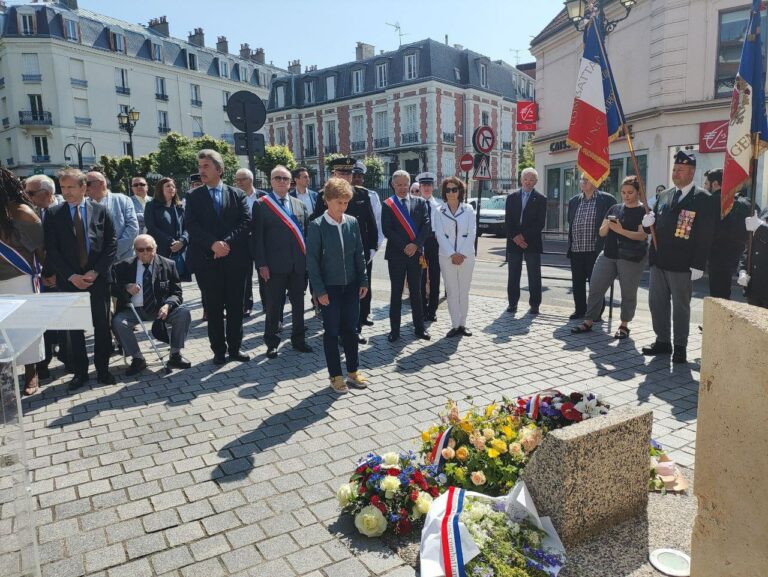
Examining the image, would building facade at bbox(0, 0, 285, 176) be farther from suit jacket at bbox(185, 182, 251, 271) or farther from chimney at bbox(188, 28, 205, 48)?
suit jacket at bbox(185, 182, 251, 271)

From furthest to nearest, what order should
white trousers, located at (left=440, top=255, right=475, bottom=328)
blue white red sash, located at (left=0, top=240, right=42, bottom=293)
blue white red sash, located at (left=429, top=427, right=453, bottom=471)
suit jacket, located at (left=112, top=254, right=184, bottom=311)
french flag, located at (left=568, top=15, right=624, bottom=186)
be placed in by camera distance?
white trousers, located at (left=440, top=255, right=475, bottom=328), french flag, located at (left=568, top=15, right=624, bottom=186), suit jacket, located at (left=112, top=254, right=184, bottom=311), blue white red sash, located at (left=0, top=240, right=42, bottom=293), blue white red sash, located at (left=429, top=427, right=453, bottom=471)

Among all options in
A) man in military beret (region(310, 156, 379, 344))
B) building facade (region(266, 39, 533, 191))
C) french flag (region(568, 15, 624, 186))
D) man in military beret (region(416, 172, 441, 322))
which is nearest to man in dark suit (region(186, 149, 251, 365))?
man in military beret (region(310, 156, 379, 344))

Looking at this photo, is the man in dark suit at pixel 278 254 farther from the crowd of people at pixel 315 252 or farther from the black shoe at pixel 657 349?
the black shoe at pixel 657 349

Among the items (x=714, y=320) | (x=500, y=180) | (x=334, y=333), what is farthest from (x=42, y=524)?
(x=500, y=180)

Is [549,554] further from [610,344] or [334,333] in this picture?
[610,344]

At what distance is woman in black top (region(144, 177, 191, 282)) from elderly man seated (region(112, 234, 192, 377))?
189 centimetres

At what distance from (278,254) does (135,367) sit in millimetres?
2027

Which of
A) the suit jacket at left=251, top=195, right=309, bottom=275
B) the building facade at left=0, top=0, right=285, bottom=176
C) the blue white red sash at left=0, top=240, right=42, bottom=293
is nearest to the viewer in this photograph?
the blue white red sash at left=0, top=240, right=42, bottom=293

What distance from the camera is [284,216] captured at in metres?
A: 6.94

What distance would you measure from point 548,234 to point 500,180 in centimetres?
3094

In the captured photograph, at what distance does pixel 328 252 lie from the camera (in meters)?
5.61

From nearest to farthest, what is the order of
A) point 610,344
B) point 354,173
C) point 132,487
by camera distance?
point 132,487 < point 610,344 < point 354,173

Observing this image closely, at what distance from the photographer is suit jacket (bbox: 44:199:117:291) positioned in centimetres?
571

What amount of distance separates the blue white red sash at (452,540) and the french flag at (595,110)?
554 centimetres
